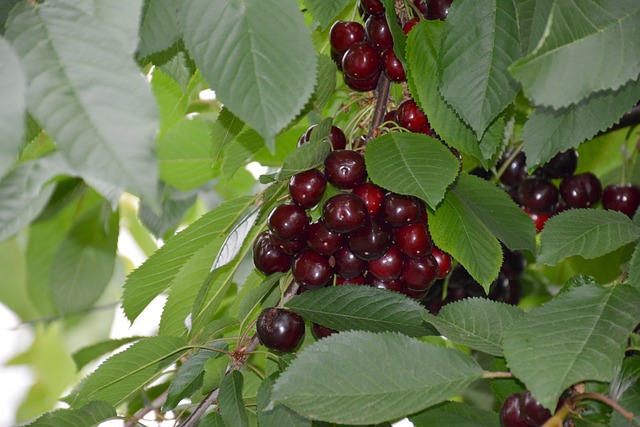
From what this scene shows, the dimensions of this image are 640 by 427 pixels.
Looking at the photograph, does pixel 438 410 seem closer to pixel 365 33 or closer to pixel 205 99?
pixel 365 33

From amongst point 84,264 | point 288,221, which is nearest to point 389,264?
point 288,221

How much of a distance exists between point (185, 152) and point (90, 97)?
3.55ft

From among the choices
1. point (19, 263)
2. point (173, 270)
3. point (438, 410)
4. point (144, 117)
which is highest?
point (144, 117)

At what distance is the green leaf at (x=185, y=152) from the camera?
1653mm

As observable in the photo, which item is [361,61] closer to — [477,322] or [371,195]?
[371,195]

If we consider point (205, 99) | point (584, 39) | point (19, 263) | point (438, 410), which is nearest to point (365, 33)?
point (584, 39)

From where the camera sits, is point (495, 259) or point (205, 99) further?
point (205, 99)

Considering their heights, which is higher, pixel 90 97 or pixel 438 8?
pixel 90 97

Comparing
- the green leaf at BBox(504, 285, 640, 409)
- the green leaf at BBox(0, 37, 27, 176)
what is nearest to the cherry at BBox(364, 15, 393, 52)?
the green leaf at BBox(504, 285, 640, 409)

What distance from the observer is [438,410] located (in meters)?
0.90

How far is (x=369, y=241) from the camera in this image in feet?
3.16

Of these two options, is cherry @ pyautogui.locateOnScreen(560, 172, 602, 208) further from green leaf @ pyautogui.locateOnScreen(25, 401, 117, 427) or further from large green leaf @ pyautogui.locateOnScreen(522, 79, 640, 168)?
green leaf @ pyautogui.locateOnScreen(25, 401, 117, 427)

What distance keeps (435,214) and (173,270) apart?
39cm

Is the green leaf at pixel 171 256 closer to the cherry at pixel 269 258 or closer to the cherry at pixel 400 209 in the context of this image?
the cherry at pixel 269 258
